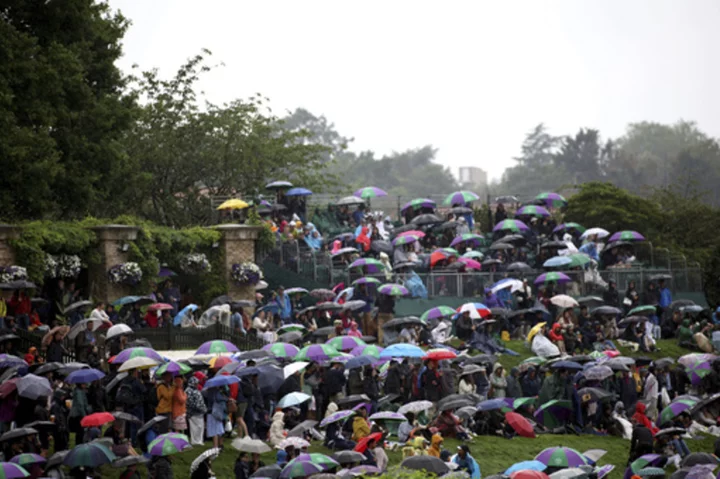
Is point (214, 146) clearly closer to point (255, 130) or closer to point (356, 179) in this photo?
point (255, 130)

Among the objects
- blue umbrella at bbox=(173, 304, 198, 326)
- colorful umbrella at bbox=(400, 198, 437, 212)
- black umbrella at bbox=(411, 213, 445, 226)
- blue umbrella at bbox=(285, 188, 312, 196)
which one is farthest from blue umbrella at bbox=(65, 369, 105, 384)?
colorful umbrella at bbox=(400, 198, 437, 212)

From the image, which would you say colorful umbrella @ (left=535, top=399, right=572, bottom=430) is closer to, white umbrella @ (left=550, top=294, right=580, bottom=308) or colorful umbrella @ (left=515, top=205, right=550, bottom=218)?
white umbrella @ (left=550, top=294, right=580, bottom=308)

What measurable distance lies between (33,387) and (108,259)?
12.7m

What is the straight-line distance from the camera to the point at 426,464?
17.3 m

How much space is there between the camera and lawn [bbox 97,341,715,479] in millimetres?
19781

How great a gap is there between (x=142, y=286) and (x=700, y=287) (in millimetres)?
18466

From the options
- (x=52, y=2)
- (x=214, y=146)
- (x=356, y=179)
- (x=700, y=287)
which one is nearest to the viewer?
(x=52, y=2)

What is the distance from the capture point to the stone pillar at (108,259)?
3114 cm

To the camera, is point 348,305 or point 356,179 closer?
point 348,305

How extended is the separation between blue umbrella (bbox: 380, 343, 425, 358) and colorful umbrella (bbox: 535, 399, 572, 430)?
116 inches

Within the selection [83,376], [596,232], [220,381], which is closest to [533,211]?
[596,232]

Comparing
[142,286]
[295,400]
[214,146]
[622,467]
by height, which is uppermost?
[214,146]

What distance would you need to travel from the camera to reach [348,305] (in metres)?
29.7

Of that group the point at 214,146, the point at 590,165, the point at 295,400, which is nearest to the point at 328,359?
the point at 295,400
